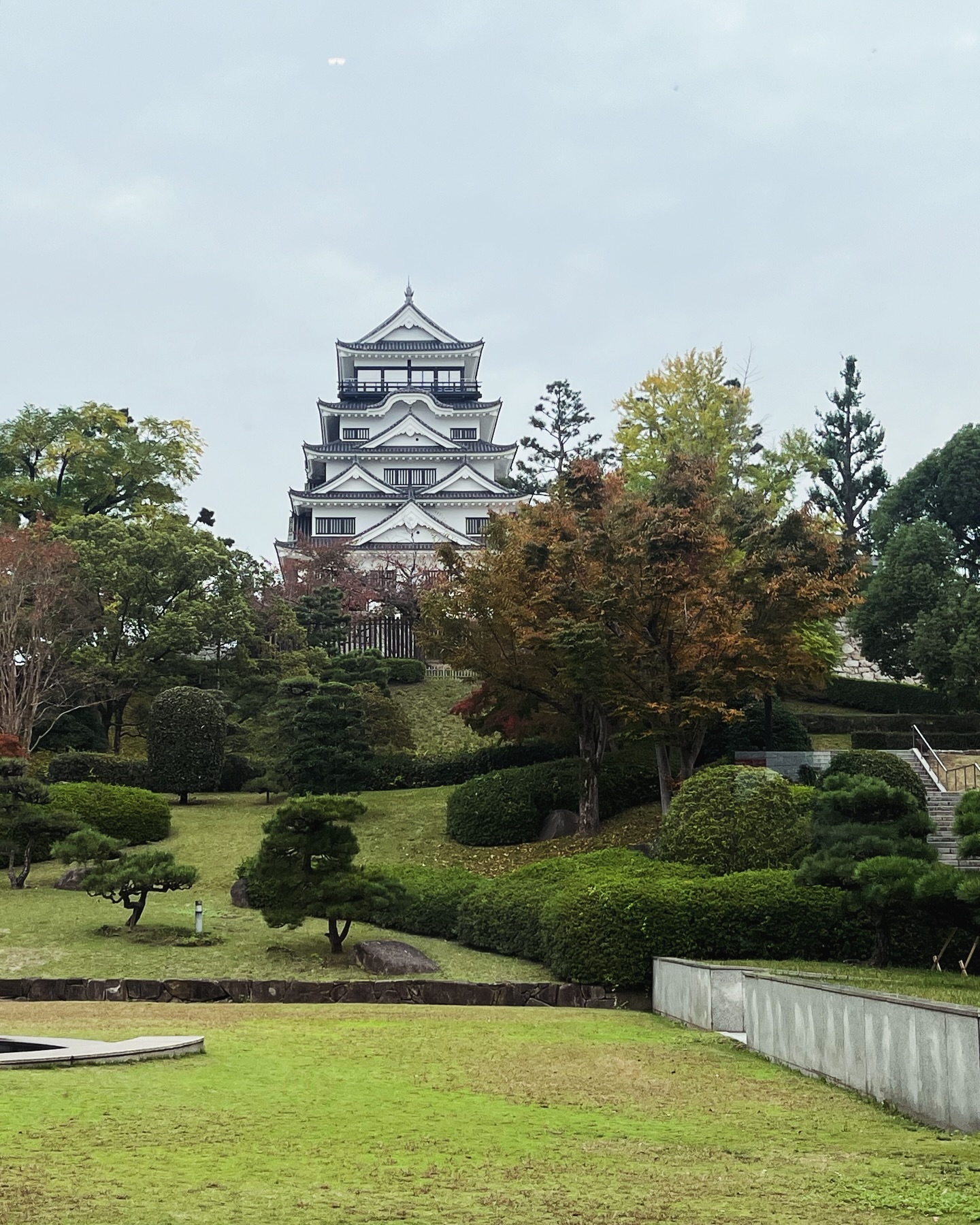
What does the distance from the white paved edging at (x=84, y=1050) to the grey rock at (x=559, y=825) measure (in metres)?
14.0

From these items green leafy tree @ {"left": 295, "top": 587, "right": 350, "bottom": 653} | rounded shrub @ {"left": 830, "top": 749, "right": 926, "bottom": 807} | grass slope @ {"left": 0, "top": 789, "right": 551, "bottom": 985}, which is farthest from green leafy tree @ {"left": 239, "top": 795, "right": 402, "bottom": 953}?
green leafy tree @ {"left": 295, "top": 587, "right": 350, "bottom": 653}

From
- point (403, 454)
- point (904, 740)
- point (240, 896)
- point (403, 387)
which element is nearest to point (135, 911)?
point (240, 896)

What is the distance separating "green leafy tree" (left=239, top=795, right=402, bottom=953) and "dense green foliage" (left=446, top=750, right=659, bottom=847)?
7.00 meters

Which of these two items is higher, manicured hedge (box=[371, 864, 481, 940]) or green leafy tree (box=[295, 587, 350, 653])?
green leafy tree (box=[295, 587, 350, 653])

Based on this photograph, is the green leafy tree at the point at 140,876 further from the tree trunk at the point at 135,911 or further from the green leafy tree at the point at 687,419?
the green leafy tree at the point at 687,419

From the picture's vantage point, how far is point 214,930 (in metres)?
16.8

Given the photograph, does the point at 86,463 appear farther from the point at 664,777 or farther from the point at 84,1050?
the point at 84,1050

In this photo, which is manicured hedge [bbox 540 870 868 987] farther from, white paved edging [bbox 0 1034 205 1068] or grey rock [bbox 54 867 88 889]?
grey rock [bbox 54 867 88 889]

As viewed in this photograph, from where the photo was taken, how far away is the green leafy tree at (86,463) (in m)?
36.9

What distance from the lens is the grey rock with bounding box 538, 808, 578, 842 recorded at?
22.5 metres

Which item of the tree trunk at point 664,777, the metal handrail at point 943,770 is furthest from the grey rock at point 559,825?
the metal handrail at point 943,770

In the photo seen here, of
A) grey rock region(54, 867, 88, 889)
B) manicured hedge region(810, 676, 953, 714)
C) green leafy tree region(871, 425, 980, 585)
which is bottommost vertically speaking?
grey rock region(54, 867, 88, 889)

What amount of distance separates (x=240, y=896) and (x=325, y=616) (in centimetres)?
1941

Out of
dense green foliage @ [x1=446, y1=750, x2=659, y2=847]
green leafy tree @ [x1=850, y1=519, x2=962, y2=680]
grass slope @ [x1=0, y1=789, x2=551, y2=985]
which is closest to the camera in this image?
grass slope @ [x1=0, y1=789, x2=551, y2=985]
